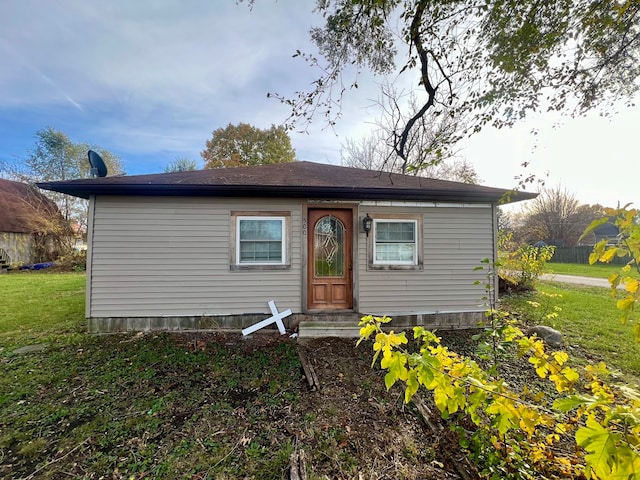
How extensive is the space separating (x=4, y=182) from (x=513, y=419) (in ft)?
87.6

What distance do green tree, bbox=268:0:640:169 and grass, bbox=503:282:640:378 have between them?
3515 mm

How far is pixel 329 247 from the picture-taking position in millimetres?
5594

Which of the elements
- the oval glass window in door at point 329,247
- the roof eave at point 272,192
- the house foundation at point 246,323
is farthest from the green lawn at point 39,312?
the oval glass window in door at point 329,247

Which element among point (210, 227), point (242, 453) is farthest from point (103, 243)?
point (242, 453)

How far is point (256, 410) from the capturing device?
2973 mm

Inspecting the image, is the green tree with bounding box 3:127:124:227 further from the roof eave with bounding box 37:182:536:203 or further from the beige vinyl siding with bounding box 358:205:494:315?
the beige vinyl siding with bounding box 358:205:494:315

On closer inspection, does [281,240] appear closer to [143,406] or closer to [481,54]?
[143,406]

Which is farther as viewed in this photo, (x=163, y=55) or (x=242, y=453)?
(x=163, y=55)

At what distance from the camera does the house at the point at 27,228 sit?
14.7m

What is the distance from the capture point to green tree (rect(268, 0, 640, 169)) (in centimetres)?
356

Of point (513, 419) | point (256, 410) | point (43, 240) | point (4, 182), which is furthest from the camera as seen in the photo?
point (4, 182)

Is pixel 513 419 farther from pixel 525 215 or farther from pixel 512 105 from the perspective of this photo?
pixel 525 215

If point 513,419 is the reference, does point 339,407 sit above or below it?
below

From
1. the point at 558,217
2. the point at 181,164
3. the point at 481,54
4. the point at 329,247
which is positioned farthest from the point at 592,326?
the point at 558,217
